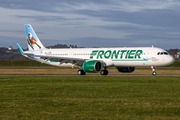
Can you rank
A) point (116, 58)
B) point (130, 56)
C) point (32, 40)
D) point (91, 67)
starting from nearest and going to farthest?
point (91, 67)
point (130, 56)
point (116, 58)
point (32, 40)

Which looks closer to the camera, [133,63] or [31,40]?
[133,63]

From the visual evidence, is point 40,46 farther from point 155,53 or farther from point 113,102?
point 113,102

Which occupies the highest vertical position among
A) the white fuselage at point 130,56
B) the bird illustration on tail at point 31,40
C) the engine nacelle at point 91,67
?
the bird illustration on tail at point 31,40

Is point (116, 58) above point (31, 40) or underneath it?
underneath

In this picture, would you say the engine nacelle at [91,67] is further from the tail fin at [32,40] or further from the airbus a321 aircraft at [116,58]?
the tail fin at [32,40]

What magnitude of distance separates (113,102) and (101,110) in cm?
236

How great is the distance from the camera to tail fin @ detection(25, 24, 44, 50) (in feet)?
170

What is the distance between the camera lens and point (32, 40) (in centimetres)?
5222

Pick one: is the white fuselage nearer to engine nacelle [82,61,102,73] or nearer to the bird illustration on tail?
engine nacelle [82,61,102,73]

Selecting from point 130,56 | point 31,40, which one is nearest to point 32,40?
point 31,40

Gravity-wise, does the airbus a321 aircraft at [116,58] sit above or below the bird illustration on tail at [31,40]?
below

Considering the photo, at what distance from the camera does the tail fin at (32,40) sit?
51.9 metres

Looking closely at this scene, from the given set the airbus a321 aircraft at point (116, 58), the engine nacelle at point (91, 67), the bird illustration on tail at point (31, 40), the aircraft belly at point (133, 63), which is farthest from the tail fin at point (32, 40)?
the aircraft belly at point (133, 63)

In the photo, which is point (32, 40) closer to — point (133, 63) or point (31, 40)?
point (31, 40)
